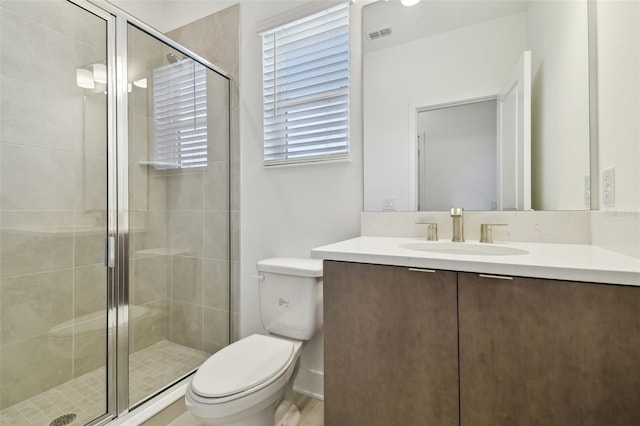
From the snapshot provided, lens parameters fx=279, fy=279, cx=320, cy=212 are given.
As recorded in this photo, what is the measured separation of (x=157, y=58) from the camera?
5.07 ft

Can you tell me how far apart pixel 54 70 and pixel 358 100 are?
1521 mm

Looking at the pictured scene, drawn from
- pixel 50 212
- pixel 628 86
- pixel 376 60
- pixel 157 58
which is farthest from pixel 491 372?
pixel 157 58

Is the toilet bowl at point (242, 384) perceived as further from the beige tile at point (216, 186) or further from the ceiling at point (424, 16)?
the ceiling at point (424, 16)

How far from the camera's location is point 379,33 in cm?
144

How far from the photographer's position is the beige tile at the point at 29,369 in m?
1.26

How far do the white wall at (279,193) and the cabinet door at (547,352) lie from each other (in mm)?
812

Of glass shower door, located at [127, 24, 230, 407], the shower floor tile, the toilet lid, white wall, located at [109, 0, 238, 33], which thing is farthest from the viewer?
white wall, located at [109, 0, 238, 33]

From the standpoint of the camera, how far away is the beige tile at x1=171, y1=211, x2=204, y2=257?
171cm

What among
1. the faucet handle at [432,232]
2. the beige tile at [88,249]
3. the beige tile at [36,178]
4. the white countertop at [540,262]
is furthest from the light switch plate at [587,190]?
the beige tile at [36,178]

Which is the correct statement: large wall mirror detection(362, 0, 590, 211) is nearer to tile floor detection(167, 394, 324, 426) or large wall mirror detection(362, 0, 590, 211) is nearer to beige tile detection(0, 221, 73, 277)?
tile floor detection(167, 394, 324, 426)

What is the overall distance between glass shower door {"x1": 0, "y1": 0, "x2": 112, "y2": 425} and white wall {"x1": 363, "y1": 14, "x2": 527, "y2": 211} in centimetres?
130

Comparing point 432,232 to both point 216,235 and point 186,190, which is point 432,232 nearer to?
point 216,235

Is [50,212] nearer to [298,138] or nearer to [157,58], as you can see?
[157,58]

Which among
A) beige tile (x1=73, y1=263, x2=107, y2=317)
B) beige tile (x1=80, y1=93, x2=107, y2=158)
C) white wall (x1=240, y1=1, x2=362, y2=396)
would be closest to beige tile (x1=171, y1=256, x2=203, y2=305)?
white wall (x1=240, y1=1, x2=362, y2=396)
